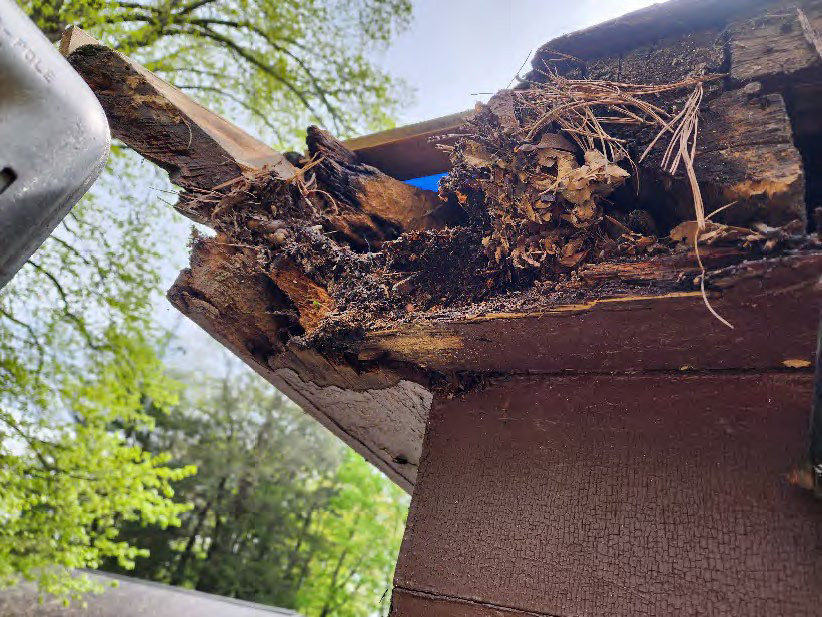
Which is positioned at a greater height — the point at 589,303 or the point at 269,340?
the point at 269,340

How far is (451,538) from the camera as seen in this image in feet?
4.66

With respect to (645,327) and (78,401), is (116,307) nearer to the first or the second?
(78,401)

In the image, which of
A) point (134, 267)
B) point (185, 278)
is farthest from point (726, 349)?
point (134, 267)

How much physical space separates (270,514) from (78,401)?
36.5 feet

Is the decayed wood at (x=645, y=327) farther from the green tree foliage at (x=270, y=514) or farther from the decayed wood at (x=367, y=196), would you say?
the green tree foliage at (x=270, y=514)

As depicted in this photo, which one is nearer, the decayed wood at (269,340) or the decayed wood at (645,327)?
the decayed wood at (645,327)

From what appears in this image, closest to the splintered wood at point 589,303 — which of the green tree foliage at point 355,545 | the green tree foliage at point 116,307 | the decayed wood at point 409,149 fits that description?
the decayed wood at point 409,149

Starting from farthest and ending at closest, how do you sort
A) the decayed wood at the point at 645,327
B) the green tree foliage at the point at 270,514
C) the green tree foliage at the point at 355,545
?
the green tree foliage at the point at 270,514, the green tree foliage at the point at 355,545, the decayed wood at the point at 645,327

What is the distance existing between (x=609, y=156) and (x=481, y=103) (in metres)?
0.41

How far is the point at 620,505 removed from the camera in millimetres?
1251

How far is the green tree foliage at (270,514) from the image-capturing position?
619 inches

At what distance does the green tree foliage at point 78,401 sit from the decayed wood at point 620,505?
5.49 meters

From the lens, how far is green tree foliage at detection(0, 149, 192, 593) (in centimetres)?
598

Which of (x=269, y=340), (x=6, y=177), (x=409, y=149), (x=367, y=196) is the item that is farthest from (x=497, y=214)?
(x=6, y=177)
